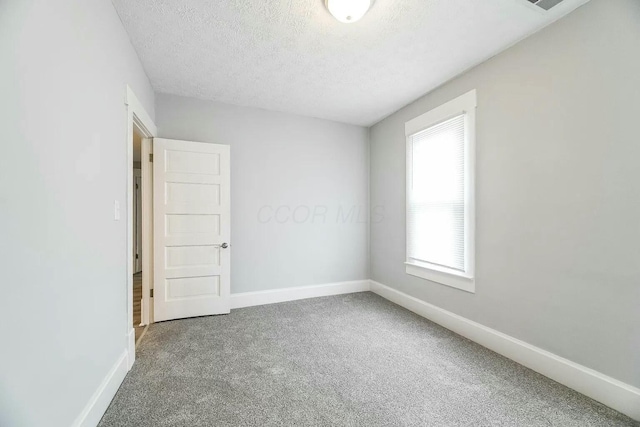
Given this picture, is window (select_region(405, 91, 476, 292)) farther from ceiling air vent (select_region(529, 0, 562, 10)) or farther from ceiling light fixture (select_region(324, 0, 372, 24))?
ceiling light fixture (select_region(324, 0, 372, 24))

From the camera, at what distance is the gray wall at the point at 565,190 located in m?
1.65

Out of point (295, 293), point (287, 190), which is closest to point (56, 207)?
point (287, 190)

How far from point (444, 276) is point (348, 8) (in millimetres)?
2641

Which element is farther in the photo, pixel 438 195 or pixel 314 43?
pixel 438 195

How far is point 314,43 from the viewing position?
2.24 m

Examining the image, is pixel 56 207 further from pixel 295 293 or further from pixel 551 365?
pixel 551 365

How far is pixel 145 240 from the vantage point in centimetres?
302

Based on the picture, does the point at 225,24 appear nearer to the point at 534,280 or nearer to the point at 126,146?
the point at 126,146

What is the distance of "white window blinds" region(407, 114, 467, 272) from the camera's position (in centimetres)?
279

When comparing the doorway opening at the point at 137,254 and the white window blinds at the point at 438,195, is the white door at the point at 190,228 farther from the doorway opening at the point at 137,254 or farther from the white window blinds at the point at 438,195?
the white window blinds at the point at 438,195

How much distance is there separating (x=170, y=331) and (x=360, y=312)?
2173 millimetres

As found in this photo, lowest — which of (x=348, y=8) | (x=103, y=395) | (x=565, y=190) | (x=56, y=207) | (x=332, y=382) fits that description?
(x=332, y=382)

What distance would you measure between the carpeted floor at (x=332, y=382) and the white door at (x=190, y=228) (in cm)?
38

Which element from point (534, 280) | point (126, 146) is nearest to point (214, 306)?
point (126, 146)
